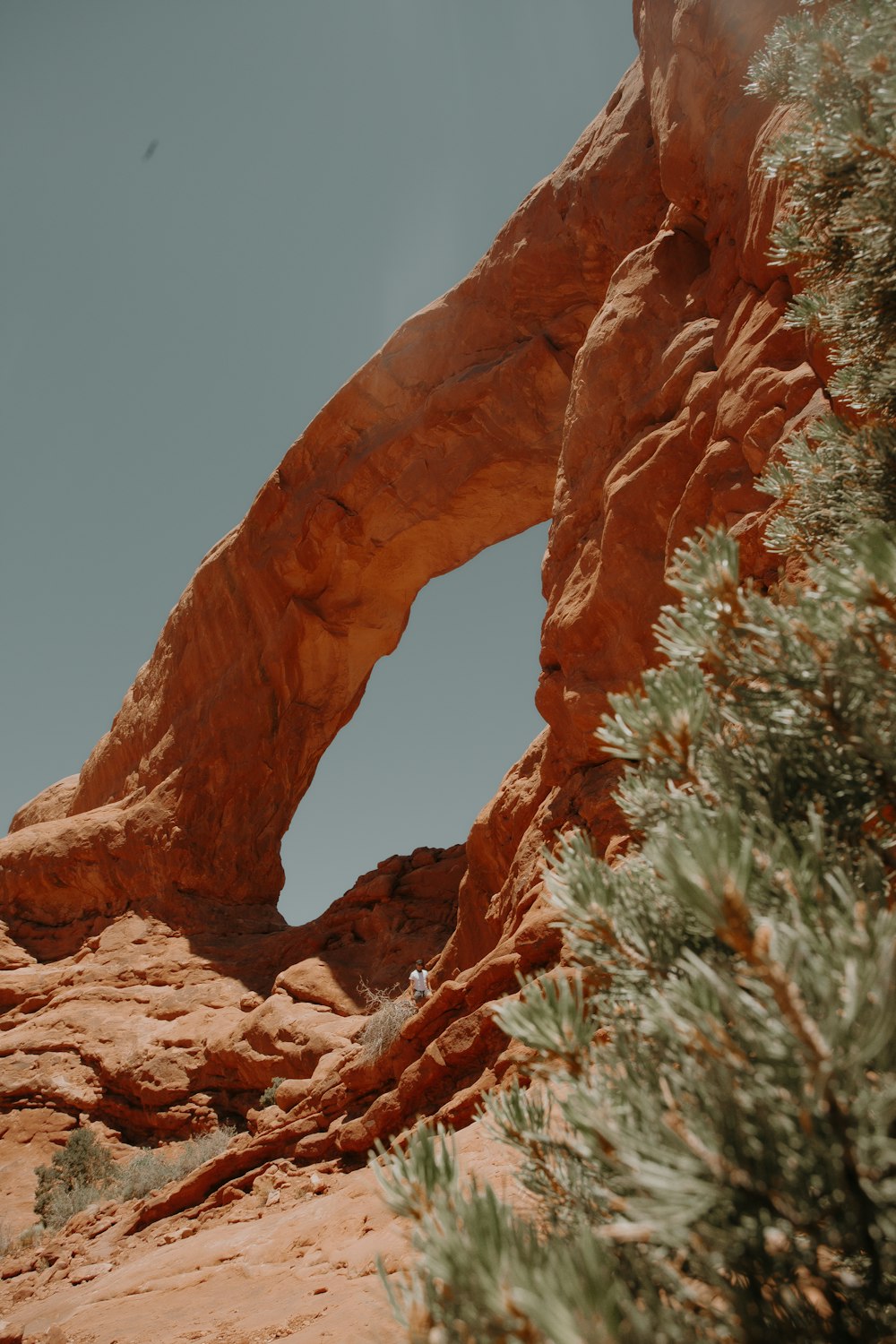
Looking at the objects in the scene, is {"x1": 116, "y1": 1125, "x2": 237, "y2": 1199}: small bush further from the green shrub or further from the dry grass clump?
the dry grass clump

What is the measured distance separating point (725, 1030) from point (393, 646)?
1939cm

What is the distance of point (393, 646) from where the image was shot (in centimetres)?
2061

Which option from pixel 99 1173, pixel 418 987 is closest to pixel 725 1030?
pixel 418 987

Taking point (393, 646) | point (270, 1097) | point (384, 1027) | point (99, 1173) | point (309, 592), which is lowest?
point (99, 1173)

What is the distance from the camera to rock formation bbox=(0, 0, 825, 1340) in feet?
25.3

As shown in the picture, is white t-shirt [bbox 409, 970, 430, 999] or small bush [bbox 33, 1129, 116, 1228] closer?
small bush [bbox 33, 1129, 116, 1228]

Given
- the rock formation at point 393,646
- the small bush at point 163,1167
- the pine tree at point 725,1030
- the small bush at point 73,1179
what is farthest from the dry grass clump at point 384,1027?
the pine tree at point 725,1030

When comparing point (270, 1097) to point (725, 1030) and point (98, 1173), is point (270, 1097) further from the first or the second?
point (725, 1030)

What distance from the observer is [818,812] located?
5.92ft

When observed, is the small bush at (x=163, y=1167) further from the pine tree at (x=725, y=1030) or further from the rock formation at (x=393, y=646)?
the pine tree at (x=725, y=1030)

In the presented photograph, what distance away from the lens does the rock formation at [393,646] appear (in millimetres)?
7705

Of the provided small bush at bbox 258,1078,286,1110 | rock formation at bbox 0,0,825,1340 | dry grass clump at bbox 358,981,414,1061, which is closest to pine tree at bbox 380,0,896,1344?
rock formation at bbox 0,0,825,1340

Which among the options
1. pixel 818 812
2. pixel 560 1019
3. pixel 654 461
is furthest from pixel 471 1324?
pixel 654 461

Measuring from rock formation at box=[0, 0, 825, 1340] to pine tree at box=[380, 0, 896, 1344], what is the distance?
688 millimetres
